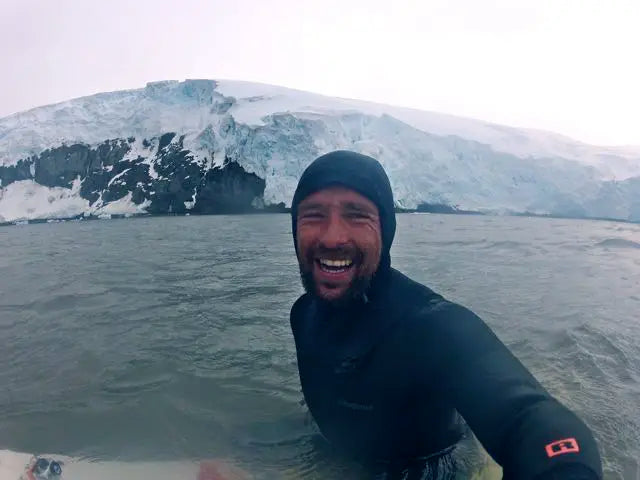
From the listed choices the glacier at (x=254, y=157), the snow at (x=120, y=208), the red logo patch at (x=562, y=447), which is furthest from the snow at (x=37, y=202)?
the red logo patch at (x=562, y=447)

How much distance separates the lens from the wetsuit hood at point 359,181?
5.82 feet

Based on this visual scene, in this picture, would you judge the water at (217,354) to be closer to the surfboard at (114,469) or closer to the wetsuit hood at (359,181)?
the surfboard at (114,469)

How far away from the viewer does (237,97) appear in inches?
1930

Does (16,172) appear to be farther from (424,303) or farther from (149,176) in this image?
(424,303)

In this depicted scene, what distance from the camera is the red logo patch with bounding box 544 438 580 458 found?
1.14m

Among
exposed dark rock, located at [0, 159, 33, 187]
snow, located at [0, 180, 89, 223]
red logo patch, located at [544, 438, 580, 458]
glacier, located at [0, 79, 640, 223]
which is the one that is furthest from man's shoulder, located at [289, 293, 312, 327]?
exposed dark rock, located at [0, 159, 33, 187]

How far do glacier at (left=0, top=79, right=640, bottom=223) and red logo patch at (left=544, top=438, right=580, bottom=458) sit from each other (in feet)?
118

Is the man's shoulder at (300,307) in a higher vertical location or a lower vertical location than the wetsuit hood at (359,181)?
lower

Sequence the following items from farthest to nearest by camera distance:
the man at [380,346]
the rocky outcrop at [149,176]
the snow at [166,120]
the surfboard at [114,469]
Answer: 1. the snow at [166,120]
2. the rocky outcrop at [149,176]
3. the surfboard at [114,469]
4. the man at [380,346]

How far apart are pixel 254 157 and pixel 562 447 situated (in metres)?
41.2

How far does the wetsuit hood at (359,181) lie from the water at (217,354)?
1.29 m

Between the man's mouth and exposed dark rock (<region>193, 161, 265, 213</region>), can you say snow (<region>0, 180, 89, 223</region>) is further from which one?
the man's mouth

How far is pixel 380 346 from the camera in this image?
69.3 inches

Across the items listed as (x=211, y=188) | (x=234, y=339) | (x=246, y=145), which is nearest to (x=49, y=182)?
(x=211, y=188)
